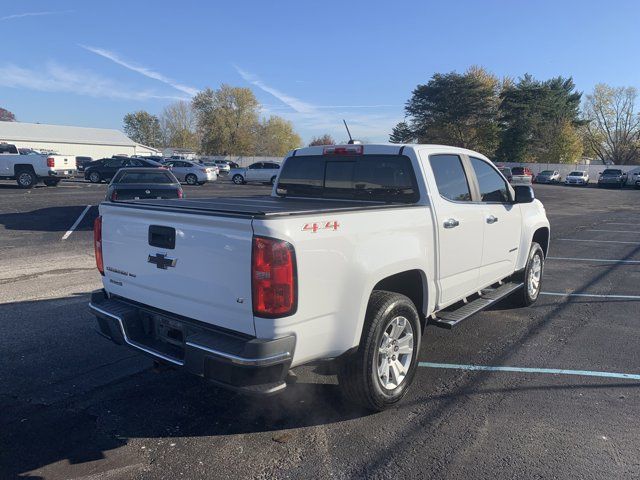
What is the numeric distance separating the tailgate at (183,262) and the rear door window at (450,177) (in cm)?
217

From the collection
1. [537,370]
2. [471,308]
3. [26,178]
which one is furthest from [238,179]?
[537,370]

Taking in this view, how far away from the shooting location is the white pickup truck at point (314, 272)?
2883 millimetres

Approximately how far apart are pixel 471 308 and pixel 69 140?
8394 centimetres

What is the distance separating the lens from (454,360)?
4770 millimetres

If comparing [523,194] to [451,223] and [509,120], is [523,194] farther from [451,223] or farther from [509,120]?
[509,120]

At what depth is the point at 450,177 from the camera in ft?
15.3

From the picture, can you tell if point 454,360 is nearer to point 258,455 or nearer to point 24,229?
point 258,455

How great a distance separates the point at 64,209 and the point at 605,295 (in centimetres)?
1500

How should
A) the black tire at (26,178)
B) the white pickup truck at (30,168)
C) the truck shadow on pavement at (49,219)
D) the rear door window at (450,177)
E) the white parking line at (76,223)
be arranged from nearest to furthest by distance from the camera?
the rear door window at (450,177) → the white parking line at (76,223) → the truck shadow on pavement at (49,219) → the white pickup truck at (30,168) → the black tire at (26,178)

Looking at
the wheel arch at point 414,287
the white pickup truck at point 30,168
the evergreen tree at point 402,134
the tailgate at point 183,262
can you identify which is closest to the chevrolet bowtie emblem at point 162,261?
the tailgate at point 183,262

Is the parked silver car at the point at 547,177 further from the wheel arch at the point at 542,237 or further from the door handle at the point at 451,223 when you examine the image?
the door handle at the point at 451,223

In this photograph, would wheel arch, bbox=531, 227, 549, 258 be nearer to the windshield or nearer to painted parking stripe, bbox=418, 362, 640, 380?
painted parking stripe, bbox=418, 362, 640, 380

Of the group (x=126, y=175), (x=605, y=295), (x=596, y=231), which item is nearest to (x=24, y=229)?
(x=126, y=175)

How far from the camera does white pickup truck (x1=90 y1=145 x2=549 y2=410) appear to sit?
2.88 meters
